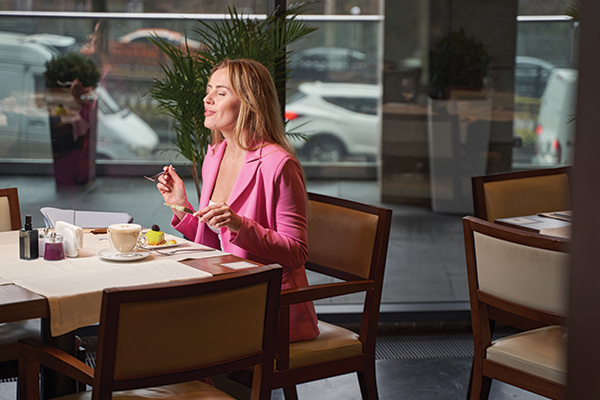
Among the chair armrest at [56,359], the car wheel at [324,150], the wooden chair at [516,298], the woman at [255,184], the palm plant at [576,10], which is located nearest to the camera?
the palm plant at [576,10]

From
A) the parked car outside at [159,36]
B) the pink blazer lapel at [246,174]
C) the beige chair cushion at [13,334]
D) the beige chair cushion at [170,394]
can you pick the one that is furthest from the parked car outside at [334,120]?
the beige chair cushion at [170,394]

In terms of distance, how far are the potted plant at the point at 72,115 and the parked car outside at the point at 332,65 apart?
1.05 metres

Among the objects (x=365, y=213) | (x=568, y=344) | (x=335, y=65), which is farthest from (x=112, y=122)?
(x=568, y=344)

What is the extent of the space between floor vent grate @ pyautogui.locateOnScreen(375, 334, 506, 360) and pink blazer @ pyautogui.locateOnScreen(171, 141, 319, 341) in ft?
4.02

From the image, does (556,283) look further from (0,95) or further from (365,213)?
(0,95)

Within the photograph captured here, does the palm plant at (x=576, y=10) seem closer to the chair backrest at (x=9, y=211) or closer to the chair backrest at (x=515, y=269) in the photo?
the chair backrest at (x=515, y=269)

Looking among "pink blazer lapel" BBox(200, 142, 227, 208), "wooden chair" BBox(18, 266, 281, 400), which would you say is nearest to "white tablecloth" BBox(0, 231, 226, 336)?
"wooden chair" BBox(18, 266, 281, 400)

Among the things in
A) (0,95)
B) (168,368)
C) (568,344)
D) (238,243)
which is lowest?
(168,368)

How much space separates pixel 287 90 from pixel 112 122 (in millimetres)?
945

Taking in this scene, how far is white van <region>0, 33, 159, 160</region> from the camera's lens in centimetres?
314

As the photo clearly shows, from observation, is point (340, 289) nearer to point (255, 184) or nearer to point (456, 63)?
point (255, 184)

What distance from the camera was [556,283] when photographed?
1878 mm

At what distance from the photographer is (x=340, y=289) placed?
2041 millimetres

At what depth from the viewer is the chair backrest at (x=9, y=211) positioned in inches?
98.4
